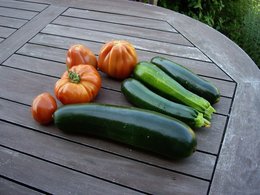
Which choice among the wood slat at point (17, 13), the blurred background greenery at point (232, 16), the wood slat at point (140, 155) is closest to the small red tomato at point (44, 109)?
the wood slat at point (140, 155)

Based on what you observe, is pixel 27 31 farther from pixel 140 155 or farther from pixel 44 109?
pixel 140 155

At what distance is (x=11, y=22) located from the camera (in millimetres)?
1965

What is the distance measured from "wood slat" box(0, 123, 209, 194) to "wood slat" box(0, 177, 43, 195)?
125mm

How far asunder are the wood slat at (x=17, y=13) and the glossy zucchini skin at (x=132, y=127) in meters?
1.09

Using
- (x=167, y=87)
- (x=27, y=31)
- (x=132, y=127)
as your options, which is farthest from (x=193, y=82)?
Answer: (x=27, y=31)

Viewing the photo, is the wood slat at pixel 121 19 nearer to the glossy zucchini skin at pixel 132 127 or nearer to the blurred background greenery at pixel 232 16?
the glossy zucchini skin at pixel 132 127

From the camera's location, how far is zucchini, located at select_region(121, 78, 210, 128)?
110 centimetres

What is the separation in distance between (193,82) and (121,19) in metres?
0.85

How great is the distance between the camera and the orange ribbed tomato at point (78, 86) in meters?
1.19

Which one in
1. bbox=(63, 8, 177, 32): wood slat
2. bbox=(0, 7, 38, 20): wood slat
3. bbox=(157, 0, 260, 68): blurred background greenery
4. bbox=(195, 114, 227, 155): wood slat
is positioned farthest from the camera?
bbox=(157, 0, 260, 68): blurred background greenery

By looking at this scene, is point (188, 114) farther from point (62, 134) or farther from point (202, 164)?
point (62, 134)

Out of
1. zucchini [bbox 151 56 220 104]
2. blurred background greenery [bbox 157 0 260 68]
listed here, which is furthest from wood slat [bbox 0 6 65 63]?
blurred background greenery [bbox 157 0 260 68]

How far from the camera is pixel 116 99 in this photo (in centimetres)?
130

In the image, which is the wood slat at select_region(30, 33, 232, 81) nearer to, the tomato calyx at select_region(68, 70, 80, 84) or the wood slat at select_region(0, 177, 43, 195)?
the tomato calyx at select_region(68, 70, 80, 84)
